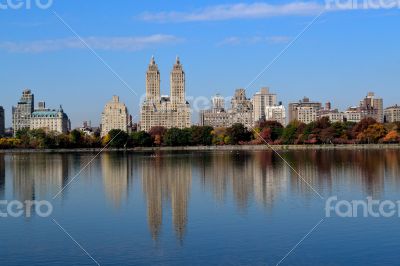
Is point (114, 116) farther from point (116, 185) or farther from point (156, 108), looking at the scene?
point (116, 185)

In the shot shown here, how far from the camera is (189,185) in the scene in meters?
24.5

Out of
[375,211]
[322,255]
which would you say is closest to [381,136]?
[375,211]

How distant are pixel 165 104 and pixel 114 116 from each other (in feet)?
30.8

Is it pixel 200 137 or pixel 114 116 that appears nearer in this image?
pixel 200 137

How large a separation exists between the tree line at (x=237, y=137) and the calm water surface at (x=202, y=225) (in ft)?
152

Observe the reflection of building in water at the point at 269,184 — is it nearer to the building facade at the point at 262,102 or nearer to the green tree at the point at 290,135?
the green tree at the point at 290,135

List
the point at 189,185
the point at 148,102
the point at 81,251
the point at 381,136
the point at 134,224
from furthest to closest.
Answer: the point at 148,102 → the point at 381,136 → the point at 189,185 → the point at 134,224 → the point at 81,251

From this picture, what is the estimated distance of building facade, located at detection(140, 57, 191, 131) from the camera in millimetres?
112375

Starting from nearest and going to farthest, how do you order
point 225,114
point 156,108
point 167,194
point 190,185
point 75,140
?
point 167,194 → point 190,185 → point 75,140 → point 156,108 → point 225,114

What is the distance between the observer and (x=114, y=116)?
11719 centimetres

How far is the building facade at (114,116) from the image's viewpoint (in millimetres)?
115875

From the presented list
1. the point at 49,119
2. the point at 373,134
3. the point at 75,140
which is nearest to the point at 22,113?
the point at 49,119

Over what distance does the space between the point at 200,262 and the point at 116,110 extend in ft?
352

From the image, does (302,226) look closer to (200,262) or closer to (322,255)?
(322,255)
